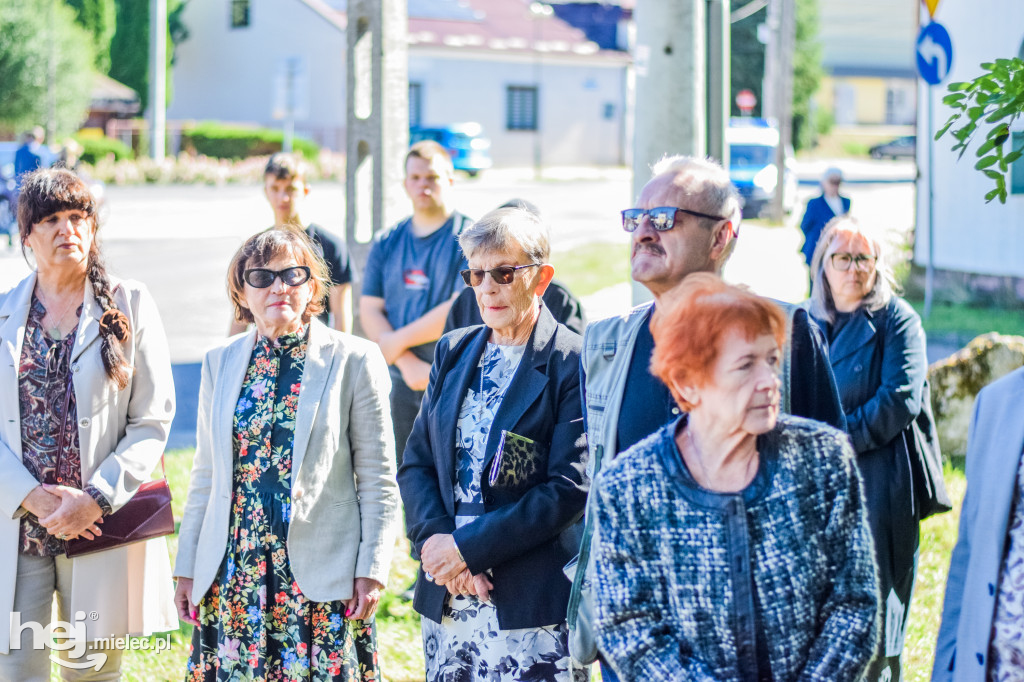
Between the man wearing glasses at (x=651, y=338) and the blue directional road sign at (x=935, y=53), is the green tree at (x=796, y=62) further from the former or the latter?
the man wearing glasses at (x=651, y=338)

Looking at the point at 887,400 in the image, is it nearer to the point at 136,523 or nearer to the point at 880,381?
the point at 880,381

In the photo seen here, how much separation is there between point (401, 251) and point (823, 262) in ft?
7.07

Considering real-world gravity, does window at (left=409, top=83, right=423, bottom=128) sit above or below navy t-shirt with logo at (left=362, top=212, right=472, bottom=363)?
above

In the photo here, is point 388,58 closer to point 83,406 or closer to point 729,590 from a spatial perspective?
point 83,406

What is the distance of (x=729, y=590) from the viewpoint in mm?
2658

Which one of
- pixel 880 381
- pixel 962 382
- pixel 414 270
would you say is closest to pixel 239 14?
pixel 962 382

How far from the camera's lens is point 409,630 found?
226 inches

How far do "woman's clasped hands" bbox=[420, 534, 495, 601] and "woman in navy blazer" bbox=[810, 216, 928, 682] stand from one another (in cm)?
172

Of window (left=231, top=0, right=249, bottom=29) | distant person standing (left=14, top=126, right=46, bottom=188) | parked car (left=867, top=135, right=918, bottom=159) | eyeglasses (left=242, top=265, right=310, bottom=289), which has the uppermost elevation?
window (left=231, top=0, right=249, bottom=29)

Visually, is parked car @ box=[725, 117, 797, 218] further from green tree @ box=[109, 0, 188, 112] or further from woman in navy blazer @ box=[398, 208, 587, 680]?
green tree @ box=[109, 0, 188, 112]

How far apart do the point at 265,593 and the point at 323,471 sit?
0.43 meters

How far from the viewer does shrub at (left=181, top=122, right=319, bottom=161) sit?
45594mm

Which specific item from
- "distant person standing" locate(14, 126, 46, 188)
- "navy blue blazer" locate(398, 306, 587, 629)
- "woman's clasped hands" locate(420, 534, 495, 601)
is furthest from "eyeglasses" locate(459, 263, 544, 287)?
"distant person standing" locate(14, 126, 46, 188)

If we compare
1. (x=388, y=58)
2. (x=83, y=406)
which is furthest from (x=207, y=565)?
(x=388, y=58)
